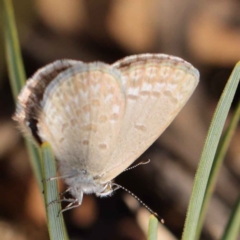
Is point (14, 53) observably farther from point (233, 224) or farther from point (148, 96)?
point (233, 224)

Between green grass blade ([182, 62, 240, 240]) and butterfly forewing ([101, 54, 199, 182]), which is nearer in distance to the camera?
green grass blade ([182, 62, 240, 240])

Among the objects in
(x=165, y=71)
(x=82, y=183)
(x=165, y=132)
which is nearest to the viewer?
(x=165, y=71)

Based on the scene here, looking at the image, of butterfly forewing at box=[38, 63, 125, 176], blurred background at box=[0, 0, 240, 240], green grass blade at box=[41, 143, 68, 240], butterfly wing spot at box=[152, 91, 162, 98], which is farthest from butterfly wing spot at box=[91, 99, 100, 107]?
blurred background at box=[0, 0, 240, 240]

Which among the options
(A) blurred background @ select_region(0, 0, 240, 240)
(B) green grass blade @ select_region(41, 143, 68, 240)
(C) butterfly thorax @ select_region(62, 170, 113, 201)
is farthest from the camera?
(A) blurred background @ select_region(0, 0, 240, 240)

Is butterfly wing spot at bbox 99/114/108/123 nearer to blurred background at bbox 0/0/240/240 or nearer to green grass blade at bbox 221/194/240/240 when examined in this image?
green grass blade at bbox 221/194/240/240

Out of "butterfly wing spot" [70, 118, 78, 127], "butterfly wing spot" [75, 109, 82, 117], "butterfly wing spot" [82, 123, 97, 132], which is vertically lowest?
"butterfly wing spot" [82, 123, 97, 132]

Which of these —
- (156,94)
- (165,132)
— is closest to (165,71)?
(156,94)

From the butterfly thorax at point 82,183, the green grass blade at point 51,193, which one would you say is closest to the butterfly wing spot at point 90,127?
the butterfly thorax at point 82,183
